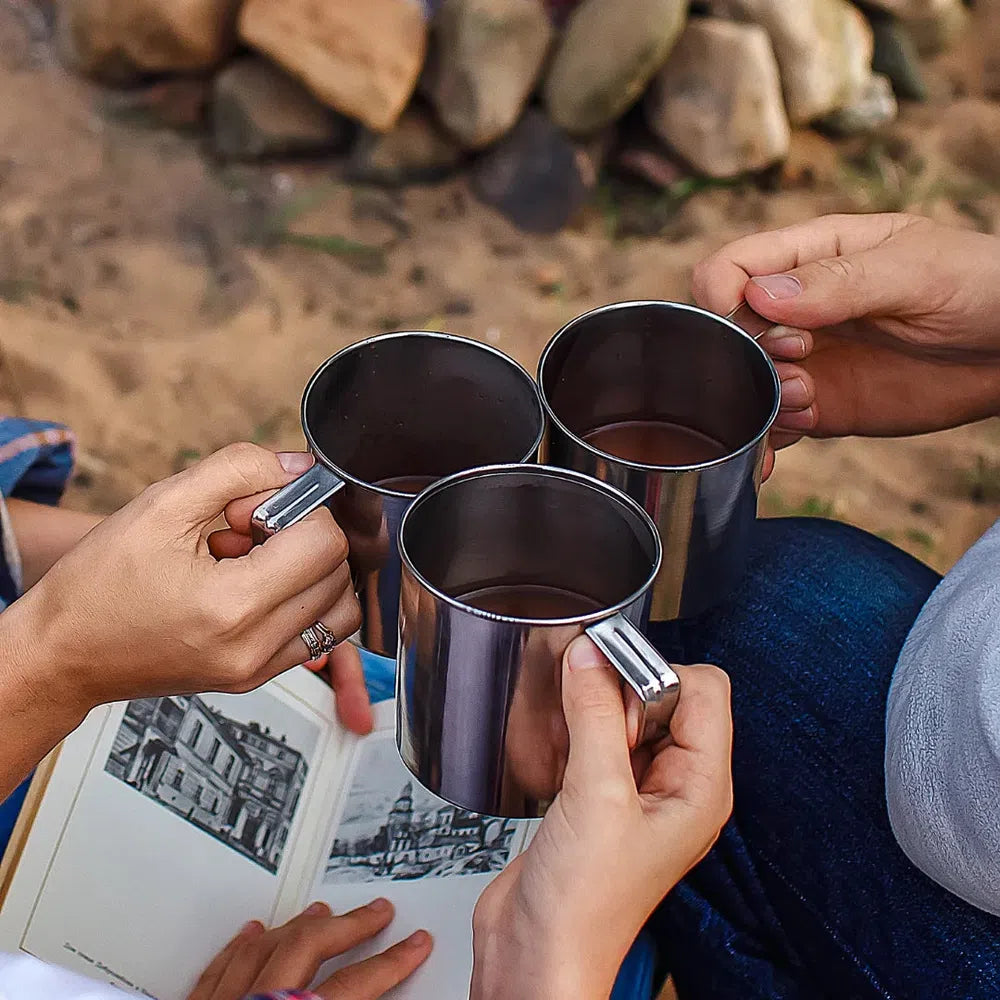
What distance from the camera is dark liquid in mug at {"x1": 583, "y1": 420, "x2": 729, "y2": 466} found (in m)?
1.12

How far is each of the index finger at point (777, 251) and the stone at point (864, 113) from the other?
187 centimetres

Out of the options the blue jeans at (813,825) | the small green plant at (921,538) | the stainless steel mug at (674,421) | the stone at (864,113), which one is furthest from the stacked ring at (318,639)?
the stone at (864,113)

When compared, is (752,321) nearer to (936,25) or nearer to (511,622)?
(511,622)

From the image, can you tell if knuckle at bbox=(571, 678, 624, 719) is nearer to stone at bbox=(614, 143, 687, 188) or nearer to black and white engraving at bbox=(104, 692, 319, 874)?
black and white engraving at bbox=(104, 692, 319, 874)

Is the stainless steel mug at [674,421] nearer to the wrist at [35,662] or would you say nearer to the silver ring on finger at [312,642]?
the silver ring on finger at [312,642]

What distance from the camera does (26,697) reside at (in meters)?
0.95

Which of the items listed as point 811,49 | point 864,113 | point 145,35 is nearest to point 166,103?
point 145,35

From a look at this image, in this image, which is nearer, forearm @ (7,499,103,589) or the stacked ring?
the stacked ring

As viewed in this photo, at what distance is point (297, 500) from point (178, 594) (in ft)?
0.36

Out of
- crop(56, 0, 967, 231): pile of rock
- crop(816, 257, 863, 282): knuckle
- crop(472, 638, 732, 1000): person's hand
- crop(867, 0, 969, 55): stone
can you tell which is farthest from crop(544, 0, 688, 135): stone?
crop(472, 638, 732, 1000): person's hand

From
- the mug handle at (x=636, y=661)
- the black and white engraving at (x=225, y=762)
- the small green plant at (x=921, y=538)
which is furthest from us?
the small green plant at (x=921, y=538)

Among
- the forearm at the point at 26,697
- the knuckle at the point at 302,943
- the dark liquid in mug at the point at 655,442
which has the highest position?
the dark liquid in mug at the point at 655,442

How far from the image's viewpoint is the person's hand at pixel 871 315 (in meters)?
1.13

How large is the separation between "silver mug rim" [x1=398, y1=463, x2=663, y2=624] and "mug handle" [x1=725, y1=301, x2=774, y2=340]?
0.30 metres
